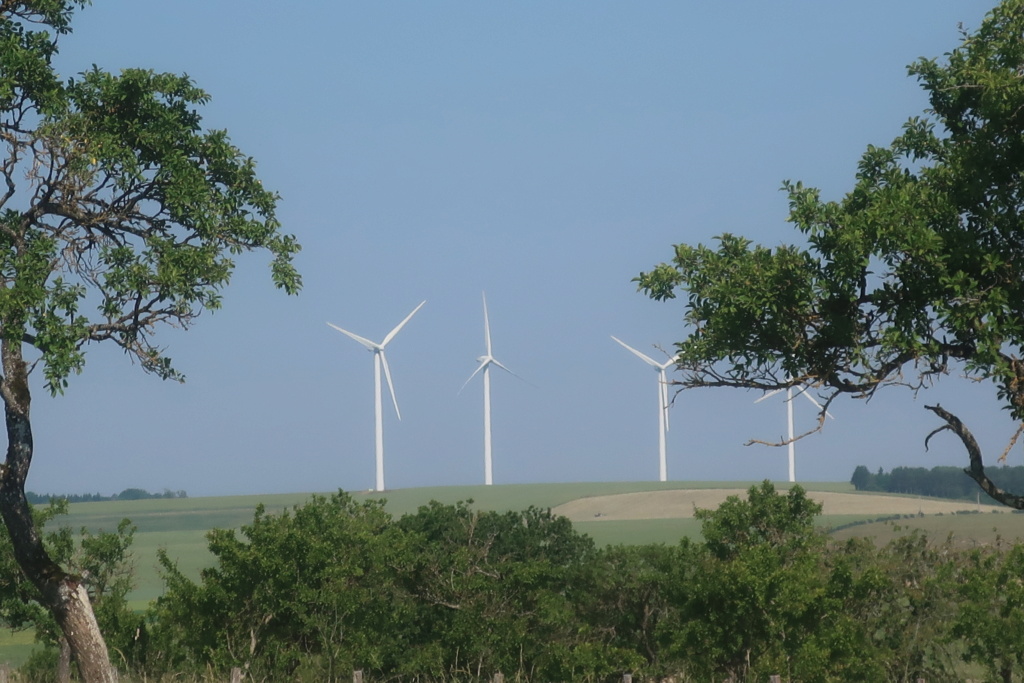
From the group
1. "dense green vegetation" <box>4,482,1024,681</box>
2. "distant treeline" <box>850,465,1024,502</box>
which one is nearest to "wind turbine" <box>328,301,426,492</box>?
"dense green vegetation" <box>4,482,1024,681</box>

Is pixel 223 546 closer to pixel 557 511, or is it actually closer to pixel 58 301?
pixel 58 301

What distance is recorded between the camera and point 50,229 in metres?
19.7

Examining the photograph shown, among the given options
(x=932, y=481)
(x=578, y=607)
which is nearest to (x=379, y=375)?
(x=578, y=607)

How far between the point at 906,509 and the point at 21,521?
119m

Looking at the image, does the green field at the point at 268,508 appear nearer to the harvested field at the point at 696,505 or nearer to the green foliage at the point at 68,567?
the harvested field at the point at 696,505

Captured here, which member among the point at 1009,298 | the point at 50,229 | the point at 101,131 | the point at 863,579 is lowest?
the point at 863,579

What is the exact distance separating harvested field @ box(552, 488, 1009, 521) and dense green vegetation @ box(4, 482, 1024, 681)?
252 ft

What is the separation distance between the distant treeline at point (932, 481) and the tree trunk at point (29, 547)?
15844 cm

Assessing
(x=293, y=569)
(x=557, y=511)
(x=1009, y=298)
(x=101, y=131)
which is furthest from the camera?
(x=557, y=511)

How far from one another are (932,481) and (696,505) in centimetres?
5334

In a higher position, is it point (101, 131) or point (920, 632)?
point (101, 131)

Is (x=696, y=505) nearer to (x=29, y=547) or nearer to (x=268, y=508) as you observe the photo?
(x=268, y=508)

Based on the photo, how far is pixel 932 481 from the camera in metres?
174

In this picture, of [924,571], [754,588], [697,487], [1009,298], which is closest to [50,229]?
[1009,298]
